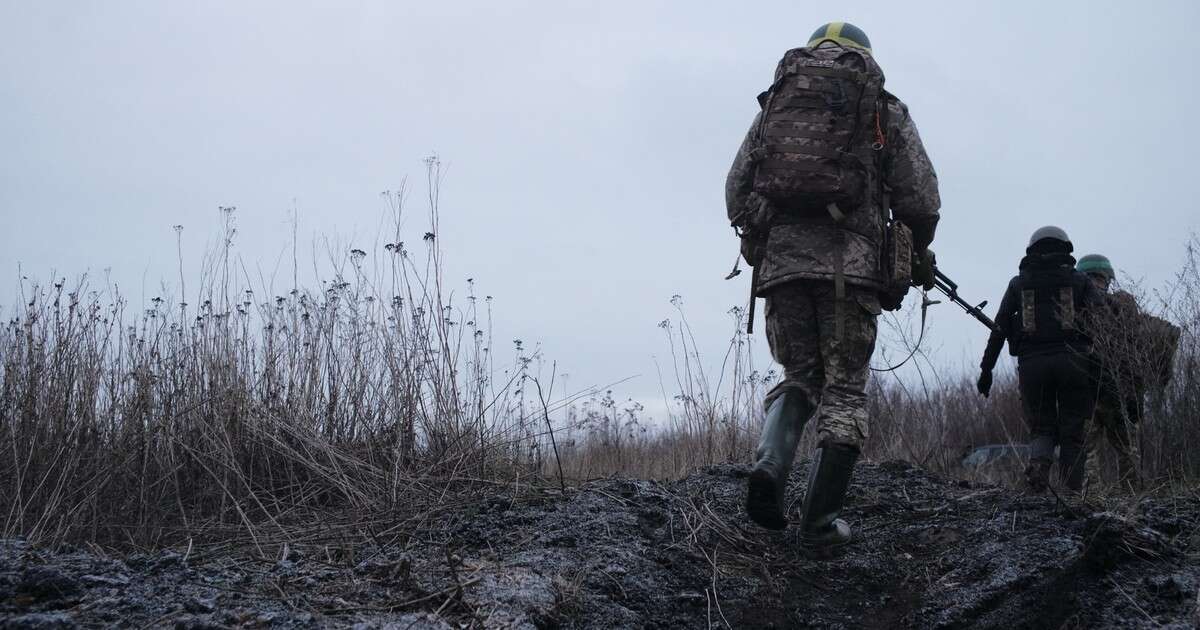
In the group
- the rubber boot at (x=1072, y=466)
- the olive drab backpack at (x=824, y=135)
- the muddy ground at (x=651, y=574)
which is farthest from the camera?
the rubber boot at (x=1072, y=466)

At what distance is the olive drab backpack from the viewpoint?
11.8 ft

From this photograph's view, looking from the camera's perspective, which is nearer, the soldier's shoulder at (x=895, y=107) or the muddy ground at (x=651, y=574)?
the muddy ground at (x=651, y=574)

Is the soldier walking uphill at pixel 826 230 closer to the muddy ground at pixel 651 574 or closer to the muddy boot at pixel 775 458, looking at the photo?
the muddy boot at pixel 775 458

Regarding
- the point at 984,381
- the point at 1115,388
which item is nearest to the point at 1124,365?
the point at 1115,388

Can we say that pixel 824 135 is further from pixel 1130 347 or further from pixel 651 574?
pixel 1130 347

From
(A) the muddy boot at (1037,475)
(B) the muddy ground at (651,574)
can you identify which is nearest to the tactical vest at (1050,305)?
(A) the muddy boot at (1037,475)

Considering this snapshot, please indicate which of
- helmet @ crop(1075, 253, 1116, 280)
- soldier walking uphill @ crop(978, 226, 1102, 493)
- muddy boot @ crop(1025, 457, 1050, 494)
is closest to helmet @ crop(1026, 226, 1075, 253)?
soldier walking uphill @ crop(978, 226, 1102, 493)

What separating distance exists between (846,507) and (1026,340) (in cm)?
228

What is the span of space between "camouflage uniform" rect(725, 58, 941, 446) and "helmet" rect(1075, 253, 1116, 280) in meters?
3.21

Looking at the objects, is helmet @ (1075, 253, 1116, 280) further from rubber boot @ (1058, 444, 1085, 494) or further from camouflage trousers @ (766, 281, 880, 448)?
camouflage trousers @ (766, 281, 880, 448)

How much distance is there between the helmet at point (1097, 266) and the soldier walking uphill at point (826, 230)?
10.6 feet

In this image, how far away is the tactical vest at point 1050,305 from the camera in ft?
19.0

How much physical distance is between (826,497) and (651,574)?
0.83m

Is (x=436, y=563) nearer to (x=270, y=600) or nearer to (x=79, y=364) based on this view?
(x=270, y=600)
